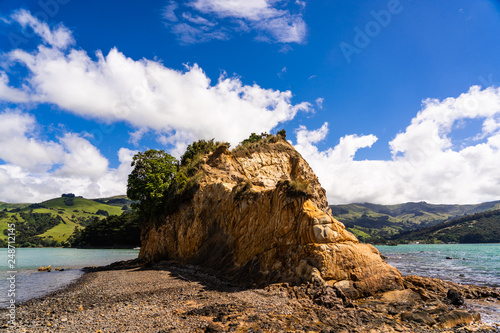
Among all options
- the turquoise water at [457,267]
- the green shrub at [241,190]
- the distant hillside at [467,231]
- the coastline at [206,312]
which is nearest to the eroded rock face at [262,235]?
the green shrub at [241,190]

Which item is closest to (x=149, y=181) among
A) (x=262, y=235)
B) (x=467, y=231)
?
(x=262, y=235)

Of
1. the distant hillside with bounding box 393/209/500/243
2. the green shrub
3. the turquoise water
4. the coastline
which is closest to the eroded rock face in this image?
the green shrub

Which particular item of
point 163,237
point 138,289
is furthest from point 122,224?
point 138,289

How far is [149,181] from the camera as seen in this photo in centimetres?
3638

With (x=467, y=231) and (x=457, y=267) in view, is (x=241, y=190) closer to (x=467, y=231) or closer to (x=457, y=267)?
(x=457, y=267)

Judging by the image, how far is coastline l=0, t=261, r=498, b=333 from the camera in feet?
37.3

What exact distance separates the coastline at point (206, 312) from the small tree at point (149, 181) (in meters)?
17.9

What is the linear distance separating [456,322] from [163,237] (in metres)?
31.7

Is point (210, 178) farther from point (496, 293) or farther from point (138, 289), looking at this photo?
point (496, 293)

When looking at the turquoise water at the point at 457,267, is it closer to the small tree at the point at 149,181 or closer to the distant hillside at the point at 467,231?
the small tree at the point at 149,181

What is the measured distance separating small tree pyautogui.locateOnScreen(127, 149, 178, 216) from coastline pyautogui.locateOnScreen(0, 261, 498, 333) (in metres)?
17.9

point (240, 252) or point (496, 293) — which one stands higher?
point (240, 252)

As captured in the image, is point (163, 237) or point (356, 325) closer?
point (356, 325)

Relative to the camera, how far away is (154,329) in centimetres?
1095
